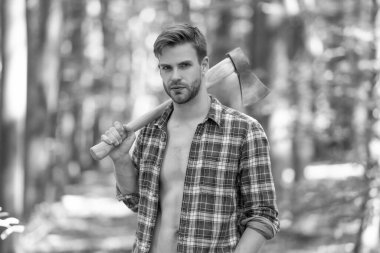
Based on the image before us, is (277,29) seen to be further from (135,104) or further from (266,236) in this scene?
(135,104)

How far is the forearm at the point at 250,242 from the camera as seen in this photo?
3.43 metres

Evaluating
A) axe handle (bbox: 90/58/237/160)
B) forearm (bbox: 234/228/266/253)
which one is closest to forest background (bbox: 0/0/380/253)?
axe handle (bbox: 90/58/237/160)

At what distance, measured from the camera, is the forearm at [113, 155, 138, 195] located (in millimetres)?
3809

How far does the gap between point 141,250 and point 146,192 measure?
327 millimetres

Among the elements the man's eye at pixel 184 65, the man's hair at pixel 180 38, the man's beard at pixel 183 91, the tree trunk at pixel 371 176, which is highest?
the man's hair at pixel 180 38

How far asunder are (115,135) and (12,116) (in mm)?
5922

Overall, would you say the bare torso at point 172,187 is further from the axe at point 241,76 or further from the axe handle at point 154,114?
the axe at point 241,76

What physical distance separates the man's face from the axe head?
729 mm

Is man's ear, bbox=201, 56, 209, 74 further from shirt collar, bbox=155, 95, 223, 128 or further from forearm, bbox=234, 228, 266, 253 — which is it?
forearm, bbox=234, 228, 266, 253

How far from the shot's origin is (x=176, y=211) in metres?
3.60

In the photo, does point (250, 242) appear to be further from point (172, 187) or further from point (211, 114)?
point (211, 114)

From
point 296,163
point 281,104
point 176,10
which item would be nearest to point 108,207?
point 176,10

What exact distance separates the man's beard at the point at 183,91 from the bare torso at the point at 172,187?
0.68 feet

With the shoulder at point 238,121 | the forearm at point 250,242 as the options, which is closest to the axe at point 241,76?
the shoulder at point 238,121
